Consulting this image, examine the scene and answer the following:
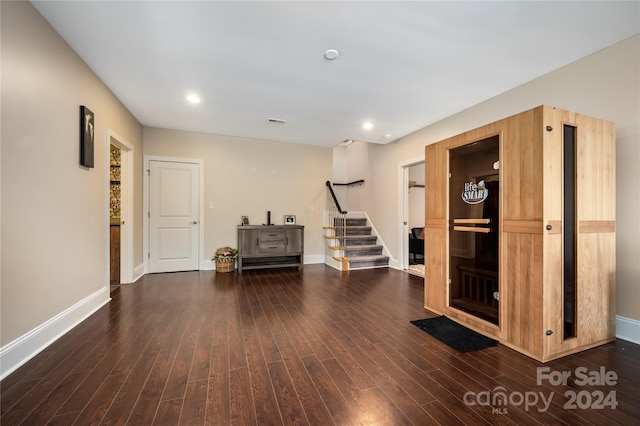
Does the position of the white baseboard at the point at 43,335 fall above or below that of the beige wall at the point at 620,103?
below

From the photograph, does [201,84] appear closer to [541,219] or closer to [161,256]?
[161,256]

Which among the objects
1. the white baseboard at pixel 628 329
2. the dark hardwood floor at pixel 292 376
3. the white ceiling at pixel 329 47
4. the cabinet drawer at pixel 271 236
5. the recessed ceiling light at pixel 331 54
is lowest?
the dark hardwood floor at pixel 292 376

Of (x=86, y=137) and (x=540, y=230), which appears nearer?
(x=540, y=230)

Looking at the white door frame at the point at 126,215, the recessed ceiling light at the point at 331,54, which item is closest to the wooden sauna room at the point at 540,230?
the recessed ceiling light at the point at 331,54

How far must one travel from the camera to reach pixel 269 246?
16.8 ft

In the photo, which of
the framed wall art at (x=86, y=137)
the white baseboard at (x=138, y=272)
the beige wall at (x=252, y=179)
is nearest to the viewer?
the framed wall art at (x=86, y=137)

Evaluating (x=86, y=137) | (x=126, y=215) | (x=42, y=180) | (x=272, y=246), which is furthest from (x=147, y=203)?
(x=42, y=180)

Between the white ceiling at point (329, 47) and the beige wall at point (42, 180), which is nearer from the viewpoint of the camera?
the beige wall at point (42, 180)

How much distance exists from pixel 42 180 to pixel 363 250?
485cm

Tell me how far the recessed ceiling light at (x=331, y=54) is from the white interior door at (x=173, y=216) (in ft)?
11.6

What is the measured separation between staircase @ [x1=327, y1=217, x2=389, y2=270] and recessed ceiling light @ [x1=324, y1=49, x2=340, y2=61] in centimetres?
347

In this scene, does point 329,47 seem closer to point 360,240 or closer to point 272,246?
point 272,246

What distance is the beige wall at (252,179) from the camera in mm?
5047

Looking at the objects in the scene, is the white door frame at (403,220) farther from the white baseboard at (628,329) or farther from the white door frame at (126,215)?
the white door frame at (126,215)
